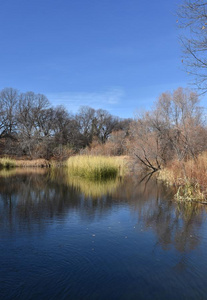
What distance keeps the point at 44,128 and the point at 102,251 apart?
3460cm

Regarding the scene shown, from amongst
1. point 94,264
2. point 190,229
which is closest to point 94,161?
point 190,229

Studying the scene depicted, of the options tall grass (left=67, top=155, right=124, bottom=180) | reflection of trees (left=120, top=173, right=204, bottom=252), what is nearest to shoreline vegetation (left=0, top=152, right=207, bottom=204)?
tall grass (left=67, top=155, right=124, bottom=180)

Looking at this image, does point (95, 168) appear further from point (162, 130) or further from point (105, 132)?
point (105, 132)

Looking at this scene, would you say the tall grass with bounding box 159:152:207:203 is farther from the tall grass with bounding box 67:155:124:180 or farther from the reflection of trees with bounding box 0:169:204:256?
the tall grass with bounding box 67:155:124:180

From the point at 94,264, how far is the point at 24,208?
4.17 m

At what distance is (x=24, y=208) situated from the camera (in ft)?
24.6

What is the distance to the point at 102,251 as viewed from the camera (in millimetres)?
4441

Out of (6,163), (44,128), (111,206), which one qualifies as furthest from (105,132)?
(111,206)

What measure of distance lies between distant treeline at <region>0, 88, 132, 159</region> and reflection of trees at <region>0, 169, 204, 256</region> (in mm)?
19514

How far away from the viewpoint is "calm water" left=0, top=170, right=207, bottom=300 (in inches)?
129

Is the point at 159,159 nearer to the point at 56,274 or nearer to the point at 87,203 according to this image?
the point at 87,203

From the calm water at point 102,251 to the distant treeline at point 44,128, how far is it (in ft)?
72.9

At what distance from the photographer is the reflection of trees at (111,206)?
216 inches

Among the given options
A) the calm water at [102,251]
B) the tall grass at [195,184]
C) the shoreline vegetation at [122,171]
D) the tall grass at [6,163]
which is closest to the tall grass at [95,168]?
the shoreline vegetation at [122,171]
